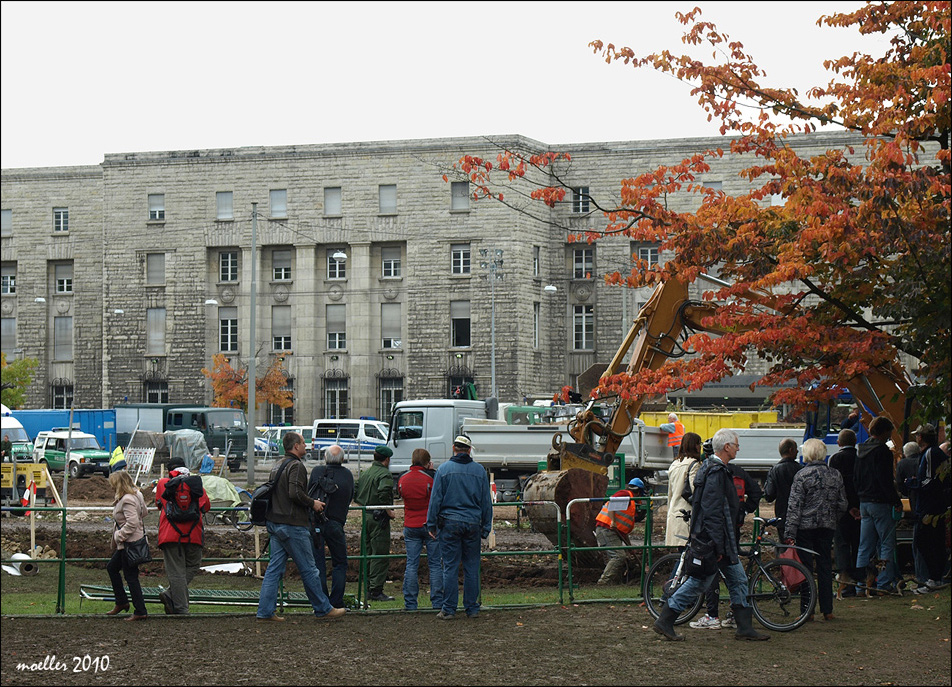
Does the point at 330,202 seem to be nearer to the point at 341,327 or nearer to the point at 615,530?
the point at 341,327

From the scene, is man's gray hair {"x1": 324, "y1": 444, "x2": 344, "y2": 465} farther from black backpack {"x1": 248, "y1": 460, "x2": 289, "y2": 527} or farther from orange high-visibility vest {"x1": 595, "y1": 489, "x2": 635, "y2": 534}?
orange high-visibility vest {"x1": 595, "y1": 489, "x2": 635, "y2": 534}

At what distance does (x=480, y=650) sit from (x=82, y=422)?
46.9m

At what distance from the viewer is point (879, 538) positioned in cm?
1438

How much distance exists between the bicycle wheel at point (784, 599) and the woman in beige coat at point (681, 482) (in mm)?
1293

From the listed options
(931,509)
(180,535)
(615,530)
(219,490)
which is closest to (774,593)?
(931,509)

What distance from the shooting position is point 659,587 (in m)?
12.7

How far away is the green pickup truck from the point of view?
4562cm

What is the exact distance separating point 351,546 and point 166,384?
47.1 metres

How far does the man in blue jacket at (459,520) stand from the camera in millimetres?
12703

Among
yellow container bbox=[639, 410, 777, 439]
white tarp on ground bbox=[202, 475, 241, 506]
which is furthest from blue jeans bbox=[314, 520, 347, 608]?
yellow container bbox=[639, 410, 777, 439]

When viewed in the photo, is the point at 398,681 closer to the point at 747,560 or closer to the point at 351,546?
the point at 747,560

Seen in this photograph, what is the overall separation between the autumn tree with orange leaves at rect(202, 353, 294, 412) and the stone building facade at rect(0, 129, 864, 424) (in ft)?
5.70

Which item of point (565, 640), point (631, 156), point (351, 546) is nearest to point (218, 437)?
point (631, 156)

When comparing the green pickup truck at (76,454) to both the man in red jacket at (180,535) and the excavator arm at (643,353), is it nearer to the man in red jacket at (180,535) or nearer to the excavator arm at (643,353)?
the excavator arm at (643,353)
